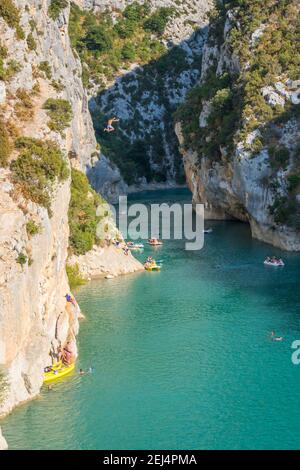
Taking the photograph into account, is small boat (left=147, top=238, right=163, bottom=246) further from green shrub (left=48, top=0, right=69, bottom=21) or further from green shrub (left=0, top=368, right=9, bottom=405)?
green shrub (left=0, top=368, right=9, bottom=405)

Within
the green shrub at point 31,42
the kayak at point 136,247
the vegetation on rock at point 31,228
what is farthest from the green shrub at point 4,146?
the kayak at point 136,247

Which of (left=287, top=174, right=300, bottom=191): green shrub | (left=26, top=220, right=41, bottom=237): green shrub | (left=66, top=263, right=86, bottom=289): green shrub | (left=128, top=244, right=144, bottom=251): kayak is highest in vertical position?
(left=287, top=174, right=300, bottom=191): green shrub

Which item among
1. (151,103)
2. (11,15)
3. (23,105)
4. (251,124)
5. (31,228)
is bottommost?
(31,228)

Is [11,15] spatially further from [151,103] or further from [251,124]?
[151,103]

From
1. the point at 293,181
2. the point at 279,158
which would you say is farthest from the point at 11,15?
the point at 279,158

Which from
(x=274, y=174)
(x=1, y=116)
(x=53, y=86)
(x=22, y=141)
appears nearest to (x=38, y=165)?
(x=22, y=141)

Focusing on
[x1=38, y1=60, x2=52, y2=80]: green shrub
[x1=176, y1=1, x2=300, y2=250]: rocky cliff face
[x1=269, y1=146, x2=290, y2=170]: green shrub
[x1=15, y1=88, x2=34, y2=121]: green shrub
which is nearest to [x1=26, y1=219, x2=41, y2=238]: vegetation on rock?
[x1=15, y1=88, x2=34, y2=121]: green shrub

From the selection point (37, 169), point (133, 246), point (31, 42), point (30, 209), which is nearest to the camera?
point (30, 209)
